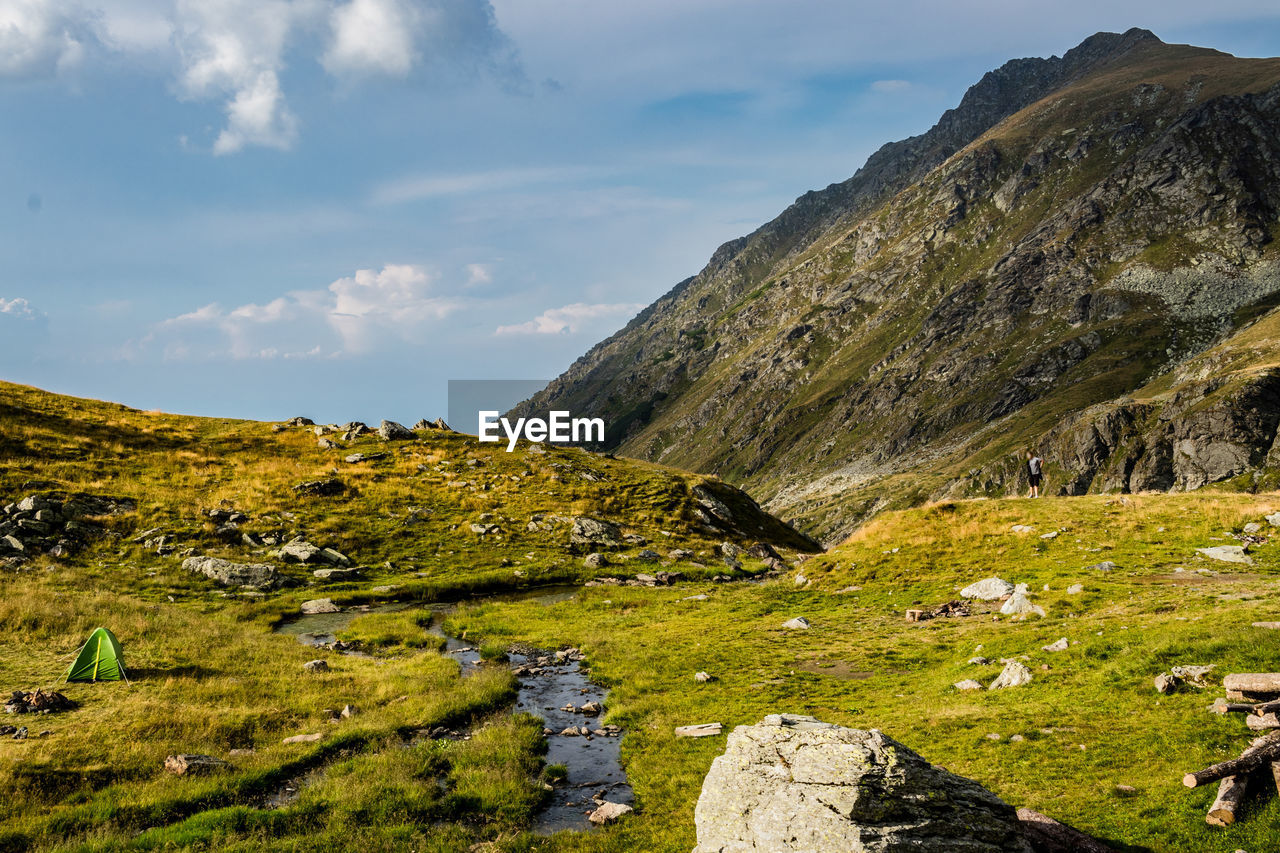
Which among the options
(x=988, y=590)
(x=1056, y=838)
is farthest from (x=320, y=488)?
(x=1056, y=838)

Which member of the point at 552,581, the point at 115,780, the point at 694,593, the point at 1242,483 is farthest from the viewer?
the point at 1242,483

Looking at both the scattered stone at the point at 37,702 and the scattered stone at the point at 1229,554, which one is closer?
the scattered stone at the point at 37,702

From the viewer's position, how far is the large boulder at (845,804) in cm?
1006

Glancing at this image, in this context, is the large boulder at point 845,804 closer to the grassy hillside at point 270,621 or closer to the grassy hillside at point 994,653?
the grassy hillside at point 994,653

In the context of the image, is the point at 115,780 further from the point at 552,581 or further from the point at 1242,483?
the point at 1242,483

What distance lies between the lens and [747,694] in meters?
22.5

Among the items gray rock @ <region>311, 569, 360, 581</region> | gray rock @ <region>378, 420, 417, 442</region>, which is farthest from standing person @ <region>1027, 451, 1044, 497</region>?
gray rock @ <region>378, 420, 417, 442</region>

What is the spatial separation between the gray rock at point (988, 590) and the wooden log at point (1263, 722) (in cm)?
1652

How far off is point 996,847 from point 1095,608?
57.3 feet

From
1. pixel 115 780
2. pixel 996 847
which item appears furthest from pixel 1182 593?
pixel 115 780

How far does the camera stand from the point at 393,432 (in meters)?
79.2

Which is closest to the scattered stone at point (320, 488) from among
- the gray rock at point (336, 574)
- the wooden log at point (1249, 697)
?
the gray rock at point (336, 574)

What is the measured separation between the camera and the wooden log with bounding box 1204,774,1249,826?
34.9 ft

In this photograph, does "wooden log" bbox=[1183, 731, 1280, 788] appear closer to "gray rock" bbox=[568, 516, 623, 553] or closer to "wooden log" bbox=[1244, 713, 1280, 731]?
"wooden log" bbox=[1244, 713, 1280, 731]
